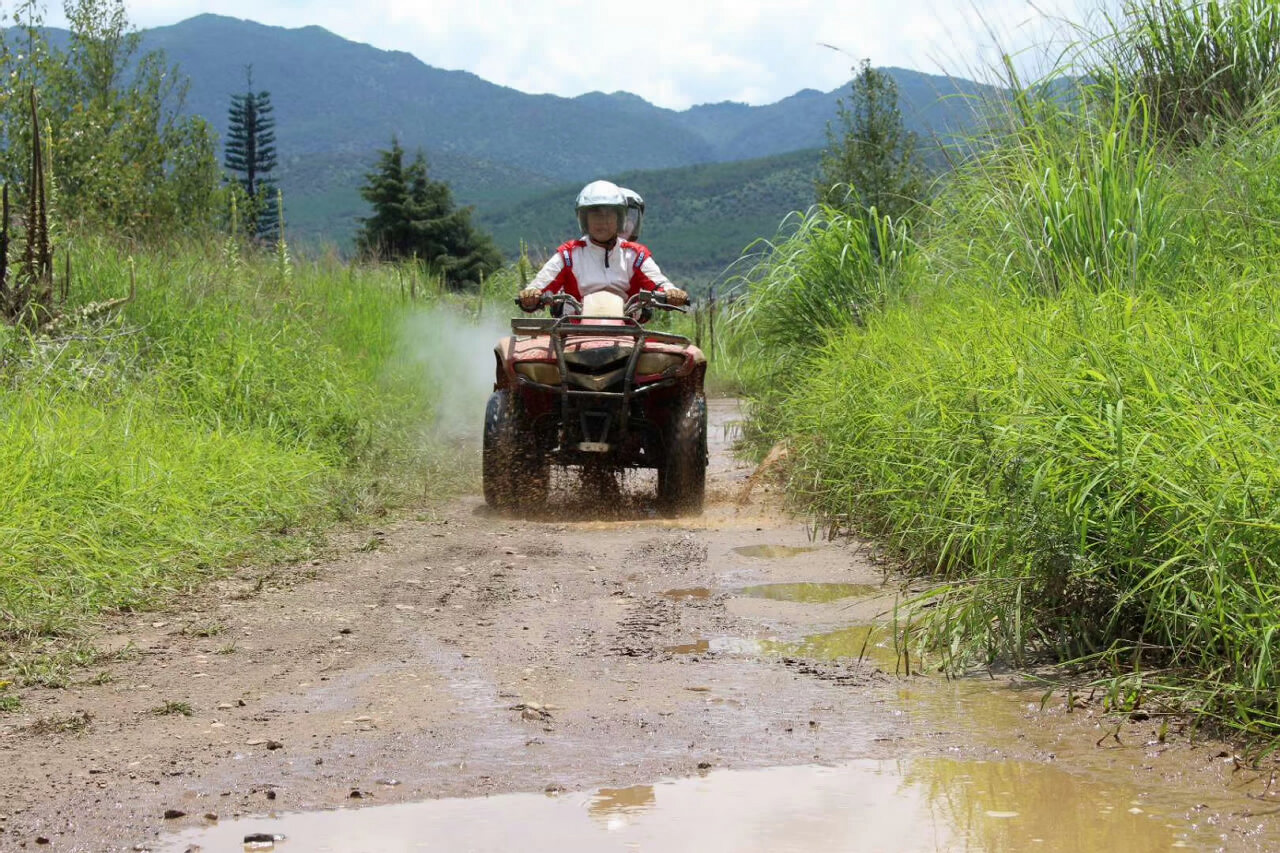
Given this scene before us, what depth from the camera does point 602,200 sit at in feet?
29.0

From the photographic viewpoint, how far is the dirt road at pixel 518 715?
314 centimetres

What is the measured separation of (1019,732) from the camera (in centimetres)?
367

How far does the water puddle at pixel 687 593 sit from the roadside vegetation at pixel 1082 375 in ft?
2.54

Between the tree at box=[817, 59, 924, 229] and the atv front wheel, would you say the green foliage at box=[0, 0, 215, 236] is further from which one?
the tree at box=[817, 59, 924, 229]

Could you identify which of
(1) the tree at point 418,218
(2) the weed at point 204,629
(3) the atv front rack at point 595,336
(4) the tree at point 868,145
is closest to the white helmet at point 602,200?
(3) the atv front rack at point 595,336

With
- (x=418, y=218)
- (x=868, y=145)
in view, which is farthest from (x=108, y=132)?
(x=418, y=218)

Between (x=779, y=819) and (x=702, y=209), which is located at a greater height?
(x=702, y=209)

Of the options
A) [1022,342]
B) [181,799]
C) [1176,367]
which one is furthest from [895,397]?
[181,799]

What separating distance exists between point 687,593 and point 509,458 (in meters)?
2.60

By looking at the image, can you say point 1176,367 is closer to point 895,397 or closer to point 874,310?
point 895,397

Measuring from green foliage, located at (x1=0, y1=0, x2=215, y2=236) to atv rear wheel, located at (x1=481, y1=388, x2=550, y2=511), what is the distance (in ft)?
18.1

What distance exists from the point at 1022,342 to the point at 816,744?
2.48 m

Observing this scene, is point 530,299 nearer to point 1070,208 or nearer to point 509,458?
point 509,458

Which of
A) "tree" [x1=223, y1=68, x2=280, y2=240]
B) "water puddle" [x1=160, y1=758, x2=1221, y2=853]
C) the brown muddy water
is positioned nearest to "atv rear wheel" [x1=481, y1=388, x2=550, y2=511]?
the brown muddy water
